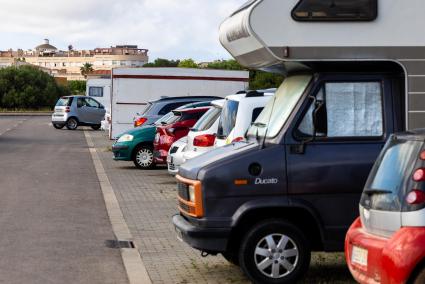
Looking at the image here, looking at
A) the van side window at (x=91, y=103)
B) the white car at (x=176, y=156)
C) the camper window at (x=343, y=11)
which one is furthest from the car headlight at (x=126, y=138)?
the van side window at (x=91, y=103)

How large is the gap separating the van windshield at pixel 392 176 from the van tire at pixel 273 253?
6.03ft

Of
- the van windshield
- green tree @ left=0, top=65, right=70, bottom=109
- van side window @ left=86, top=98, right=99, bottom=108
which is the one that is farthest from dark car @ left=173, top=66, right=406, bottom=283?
green tree @ left=0, top=65, right=70, bottom=109

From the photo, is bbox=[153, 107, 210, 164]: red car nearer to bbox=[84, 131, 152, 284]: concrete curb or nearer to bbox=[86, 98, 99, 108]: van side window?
bbox=[84, 131, 152, 284]: concrete curb

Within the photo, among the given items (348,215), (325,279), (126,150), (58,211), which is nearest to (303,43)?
(348,215)

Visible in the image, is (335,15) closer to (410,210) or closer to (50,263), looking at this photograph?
(410,210)

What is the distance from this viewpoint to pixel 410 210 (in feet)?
20.7

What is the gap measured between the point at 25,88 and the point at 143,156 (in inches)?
2793

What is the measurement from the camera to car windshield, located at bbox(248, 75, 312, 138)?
9000mm

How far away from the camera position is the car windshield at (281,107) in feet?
29.5

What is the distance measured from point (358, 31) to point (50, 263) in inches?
168

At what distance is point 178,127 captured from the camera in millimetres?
20500

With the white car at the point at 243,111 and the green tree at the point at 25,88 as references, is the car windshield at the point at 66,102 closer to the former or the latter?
the white car at the point at 243,111

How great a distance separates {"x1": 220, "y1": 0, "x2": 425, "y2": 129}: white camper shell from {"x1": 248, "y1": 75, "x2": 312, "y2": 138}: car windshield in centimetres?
45

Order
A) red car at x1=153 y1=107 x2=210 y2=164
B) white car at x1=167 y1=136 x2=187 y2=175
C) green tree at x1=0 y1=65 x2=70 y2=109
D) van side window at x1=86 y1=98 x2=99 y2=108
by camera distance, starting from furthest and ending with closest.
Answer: green tree at x1=0 y1=65 x2=70 y2=109, van side window at x1=86 y1=98 x2=99 y2=108, red car at x1=153 y1=107 x2=210 y2=164, white car at x1=167 y1=136 x2=187 y2=175
